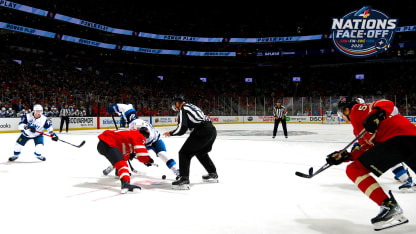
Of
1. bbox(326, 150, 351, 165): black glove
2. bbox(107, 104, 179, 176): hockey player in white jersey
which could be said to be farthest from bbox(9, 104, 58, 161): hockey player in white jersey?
bbox(326, 150, 351, 165): black glove

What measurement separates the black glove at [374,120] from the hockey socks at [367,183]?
1.15ft

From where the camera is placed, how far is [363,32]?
1633 cm

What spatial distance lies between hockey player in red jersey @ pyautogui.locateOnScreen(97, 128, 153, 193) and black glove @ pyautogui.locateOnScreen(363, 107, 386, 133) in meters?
2.83

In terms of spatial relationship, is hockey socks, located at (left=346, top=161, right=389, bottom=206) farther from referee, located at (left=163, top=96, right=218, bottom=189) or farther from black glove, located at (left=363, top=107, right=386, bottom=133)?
referee, located at (left=163, top=96, right=218, bottom=189)

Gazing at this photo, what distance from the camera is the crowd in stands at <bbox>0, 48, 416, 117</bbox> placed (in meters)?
21.8

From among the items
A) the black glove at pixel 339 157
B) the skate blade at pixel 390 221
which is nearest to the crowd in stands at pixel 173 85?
the black glove at pixel 339 157

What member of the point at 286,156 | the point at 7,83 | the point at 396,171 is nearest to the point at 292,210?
the point at 396,171

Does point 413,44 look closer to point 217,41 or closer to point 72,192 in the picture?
point 217,41

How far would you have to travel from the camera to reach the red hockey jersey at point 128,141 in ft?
15.0

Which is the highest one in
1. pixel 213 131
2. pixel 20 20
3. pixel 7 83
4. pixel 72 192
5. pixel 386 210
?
pixel 20 20

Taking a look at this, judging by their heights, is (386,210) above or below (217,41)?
below

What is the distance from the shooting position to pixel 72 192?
454 cm

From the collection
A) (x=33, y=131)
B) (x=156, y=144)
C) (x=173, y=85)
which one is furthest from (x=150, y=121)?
(x=156, y=144)

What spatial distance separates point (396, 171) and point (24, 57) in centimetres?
2830
